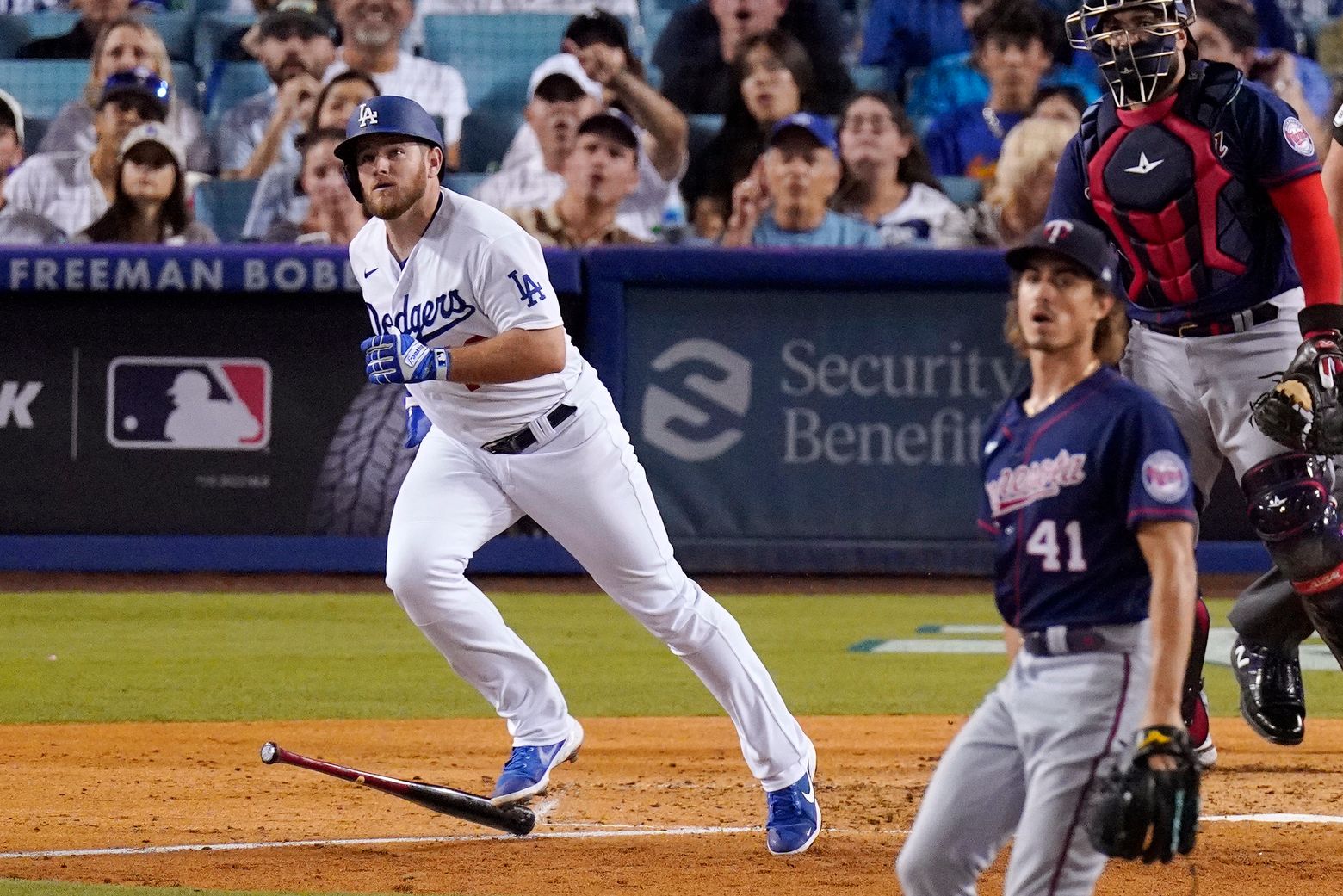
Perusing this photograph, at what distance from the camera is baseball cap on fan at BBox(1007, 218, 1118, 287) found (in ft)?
10.2

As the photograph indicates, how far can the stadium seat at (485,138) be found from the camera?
1144cm

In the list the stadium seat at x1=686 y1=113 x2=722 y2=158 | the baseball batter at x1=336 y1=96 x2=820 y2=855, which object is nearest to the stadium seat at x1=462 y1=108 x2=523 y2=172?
the stadium seat at x1=686 y1=113 x2=722 y2=158

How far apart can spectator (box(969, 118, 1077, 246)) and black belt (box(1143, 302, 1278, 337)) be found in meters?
4.67

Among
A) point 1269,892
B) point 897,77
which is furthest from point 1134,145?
point 897,77

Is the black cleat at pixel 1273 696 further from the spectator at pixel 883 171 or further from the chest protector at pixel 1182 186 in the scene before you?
the spectator at pixel 883 171

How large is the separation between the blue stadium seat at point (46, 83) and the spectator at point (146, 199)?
7.63ft

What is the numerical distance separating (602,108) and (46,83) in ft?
12.5

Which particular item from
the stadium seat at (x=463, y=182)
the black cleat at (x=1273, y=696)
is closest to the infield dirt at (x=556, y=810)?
the black cleat at (x=1273, y=696)

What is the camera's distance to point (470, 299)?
4715 millimetres

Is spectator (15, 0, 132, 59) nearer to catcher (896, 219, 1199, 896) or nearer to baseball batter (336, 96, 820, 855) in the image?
baseball batter (336, 96, 820, 855)

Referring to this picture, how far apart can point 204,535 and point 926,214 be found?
4.17 m

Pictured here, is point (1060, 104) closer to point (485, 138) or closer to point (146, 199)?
point (485, 138)

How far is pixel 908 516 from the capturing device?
9500mm

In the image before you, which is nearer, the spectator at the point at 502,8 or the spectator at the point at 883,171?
the spectator at the point at 883,171
